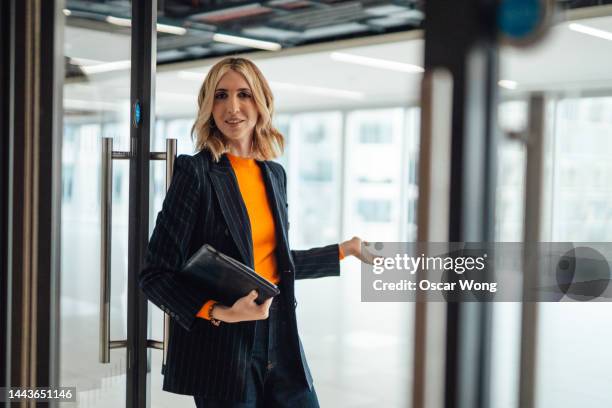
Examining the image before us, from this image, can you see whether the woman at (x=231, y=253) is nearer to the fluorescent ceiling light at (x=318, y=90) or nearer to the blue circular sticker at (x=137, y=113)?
the blue circular sticker at (x=137, y=113)

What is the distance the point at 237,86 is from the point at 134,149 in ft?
1.74

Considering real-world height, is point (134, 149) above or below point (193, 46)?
below

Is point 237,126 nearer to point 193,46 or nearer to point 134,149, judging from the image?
point 134,149

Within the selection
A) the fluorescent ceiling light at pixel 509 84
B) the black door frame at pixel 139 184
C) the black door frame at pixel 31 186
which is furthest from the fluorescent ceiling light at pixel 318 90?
the fluorescent ceiling light at pixel 509 84

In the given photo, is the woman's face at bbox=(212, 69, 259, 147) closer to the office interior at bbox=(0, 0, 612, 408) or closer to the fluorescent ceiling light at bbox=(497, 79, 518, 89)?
the office interior at bbox=(0, 0, 612, 408)

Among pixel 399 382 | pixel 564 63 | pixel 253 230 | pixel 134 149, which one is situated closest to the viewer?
pixel 564 63

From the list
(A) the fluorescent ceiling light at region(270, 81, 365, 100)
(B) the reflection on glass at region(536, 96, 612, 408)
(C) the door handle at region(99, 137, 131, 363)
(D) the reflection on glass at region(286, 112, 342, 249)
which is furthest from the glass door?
(D) the reflection on glass at region(286, 112, 342, 249)

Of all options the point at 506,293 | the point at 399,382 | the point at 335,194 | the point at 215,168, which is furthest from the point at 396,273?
the point at 335,194

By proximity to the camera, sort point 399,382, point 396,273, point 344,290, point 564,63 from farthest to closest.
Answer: point 344,290 → point 399,382 → point 396,273 → point 564,63

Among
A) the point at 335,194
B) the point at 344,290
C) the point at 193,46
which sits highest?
the point at 193,46

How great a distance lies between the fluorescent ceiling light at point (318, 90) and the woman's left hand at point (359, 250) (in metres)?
7.69

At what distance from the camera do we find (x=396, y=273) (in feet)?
4.05

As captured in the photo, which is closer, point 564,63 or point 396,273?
point 564,63

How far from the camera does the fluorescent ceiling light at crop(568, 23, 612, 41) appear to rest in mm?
1039
